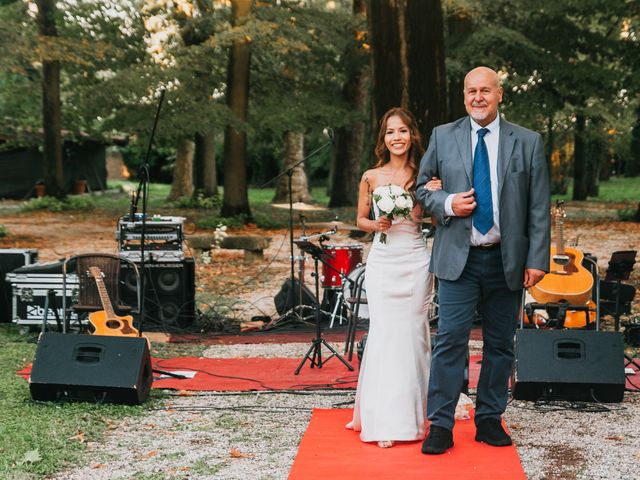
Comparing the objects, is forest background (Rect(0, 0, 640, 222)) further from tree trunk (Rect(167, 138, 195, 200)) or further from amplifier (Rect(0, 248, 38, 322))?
amplifier (Rect(0, 248, 38, 322))

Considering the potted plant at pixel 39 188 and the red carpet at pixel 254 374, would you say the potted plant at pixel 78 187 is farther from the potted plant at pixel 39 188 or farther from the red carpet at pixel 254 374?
the red carpet at pixel 254 374

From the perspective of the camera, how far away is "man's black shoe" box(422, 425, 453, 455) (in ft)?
17.3

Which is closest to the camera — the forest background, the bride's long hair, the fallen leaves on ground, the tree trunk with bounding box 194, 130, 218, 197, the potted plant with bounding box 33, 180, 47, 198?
the fallen leaves on ground

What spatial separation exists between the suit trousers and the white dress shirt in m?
0.07

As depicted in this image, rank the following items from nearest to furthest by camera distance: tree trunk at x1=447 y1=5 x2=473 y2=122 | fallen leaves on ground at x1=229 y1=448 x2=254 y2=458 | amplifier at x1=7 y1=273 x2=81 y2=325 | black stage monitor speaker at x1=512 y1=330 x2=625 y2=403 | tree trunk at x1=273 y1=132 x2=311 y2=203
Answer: fallen leaves on ground at x1=229 y1=448 x2=254 y2=458 < black stage monitor speaker at x1=512 y1=330 x2=625 y2=403 < amplifier at x1=7 y1=273 x2=81 y2=325 < tree trunk at x1=447 y1=5 x2=473 y2=122 < tree trunk at x1=273 y1=132 x2=311 y2=203

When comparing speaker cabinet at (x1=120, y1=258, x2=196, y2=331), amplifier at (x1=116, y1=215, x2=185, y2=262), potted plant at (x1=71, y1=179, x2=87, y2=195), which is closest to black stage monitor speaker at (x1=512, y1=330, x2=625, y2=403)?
speaker cabinet at (x1=120, y1=258, x2=196, y2=331)

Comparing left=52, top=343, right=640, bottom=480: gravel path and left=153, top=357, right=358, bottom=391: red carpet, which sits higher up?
left=52, top=343, right=640, bottom=480: gravel path

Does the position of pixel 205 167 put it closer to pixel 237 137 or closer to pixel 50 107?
pixel 50 107

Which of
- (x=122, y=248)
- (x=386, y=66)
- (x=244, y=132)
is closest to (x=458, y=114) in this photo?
(x=244, y=132)

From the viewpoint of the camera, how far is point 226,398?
7.02 meters

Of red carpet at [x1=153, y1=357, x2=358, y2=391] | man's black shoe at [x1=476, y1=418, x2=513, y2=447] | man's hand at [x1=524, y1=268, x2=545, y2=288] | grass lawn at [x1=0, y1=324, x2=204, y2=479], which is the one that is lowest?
red carpet at [x1=153, y1=357, x2=358, y2=391]

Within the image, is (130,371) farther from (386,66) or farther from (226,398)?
(386,66)

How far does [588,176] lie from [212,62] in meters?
18.6

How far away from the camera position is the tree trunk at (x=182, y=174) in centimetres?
3416
